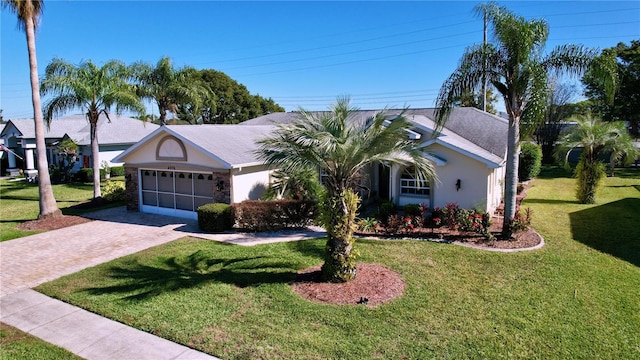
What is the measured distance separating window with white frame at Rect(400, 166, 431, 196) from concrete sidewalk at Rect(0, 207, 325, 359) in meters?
4.69

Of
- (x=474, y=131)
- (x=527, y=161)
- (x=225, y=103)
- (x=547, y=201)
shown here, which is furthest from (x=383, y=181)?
(x=225, y=103)

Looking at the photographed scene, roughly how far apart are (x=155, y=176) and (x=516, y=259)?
14.8 meters

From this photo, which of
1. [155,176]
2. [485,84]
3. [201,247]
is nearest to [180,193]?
[155,176]

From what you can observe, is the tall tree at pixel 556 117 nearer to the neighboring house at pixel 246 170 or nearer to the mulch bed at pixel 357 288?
the neighboring house at pixel 246 170

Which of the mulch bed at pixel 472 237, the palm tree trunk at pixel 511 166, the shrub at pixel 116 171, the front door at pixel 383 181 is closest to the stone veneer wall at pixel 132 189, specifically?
the mulch bed at pixel 472 237

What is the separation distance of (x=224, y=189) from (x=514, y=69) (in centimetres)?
1088

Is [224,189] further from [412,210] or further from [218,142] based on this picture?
[412,210]

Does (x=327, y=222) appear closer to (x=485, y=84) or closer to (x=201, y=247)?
(x=201, y=247)

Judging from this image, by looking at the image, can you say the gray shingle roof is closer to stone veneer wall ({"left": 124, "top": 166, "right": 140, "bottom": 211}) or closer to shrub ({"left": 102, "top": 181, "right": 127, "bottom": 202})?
stone veneer wall ({"left": 124, "top": 166, "right": 140, "bottom": 211})

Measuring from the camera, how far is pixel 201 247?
41.4 feet

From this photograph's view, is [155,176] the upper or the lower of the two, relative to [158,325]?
upper

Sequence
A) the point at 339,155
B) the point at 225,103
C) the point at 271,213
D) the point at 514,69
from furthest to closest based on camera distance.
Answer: the point at 225,103
the point at 271,213
the point at 514,69
the point at 339,155

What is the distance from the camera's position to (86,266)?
36.1ft

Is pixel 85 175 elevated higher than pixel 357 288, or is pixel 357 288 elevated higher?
pixel 85 175
